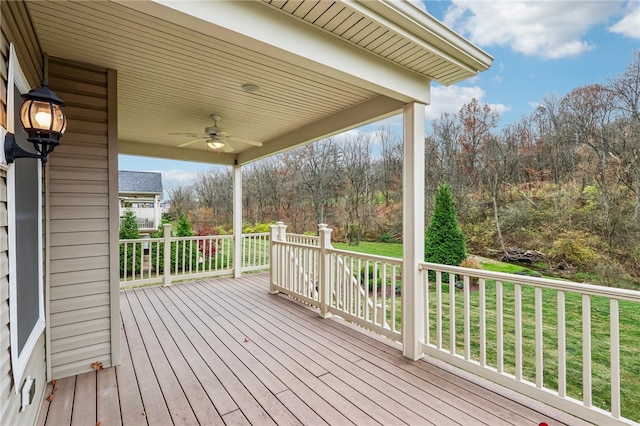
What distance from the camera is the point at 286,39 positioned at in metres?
2.03


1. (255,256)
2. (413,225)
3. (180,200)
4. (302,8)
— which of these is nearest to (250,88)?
(302,8)

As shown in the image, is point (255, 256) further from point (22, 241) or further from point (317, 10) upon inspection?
point (317, 10)

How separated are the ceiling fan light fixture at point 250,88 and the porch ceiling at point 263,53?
0.23 feet

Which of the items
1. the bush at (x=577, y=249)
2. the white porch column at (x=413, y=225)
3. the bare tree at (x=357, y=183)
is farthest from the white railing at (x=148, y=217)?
the bush at (x=577, y=249)

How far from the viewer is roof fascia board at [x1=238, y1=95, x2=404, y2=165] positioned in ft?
10.9

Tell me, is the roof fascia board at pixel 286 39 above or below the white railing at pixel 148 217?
above

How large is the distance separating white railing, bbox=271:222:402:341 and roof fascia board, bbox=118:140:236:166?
7.62 ft

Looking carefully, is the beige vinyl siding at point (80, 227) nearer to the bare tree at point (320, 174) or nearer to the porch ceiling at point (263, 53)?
the porch ceiling at point (263, 53)

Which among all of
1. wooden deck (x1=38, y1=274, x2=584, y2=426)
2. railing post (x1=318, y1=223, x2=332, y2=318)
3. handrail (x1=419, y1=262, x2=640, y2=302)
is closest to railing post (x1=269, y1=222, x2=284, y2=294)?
railing post (x1=318, y1=223, x2=332, y2=318)

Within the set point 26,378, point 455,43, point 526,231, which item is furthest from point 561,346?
point 526,231

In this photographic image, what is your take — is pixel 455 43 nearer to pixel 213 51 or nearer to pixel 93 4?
pixel 213 51

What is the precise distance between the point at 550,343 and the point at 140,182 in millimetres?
15933

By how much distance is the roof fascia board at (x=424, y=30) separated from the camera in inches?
79.8

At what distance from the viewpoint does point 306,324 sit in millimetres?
3785
